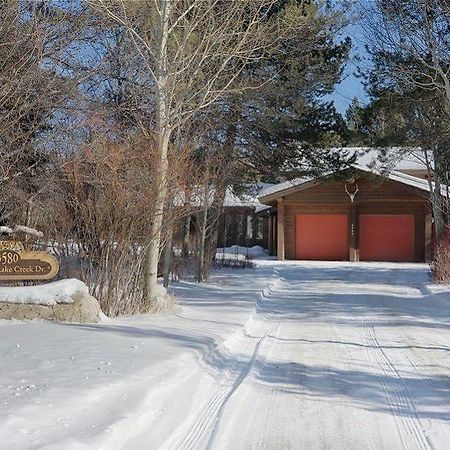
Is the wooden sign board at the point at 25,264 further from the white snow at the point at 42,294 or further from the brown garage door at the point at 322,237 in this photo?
the brown garage door at the point at 322,237

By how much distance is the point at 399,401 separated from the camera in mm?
6832

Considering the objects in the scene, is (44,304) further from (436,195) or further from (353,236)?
(353,236)

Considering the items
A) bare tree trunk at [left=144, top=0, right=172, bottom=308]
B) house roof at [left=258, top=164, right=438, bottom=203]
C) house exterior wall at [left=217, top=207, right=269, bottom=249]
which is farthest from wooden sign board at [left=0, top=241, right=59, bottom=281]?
house exterior wall at [left=217, top=207, right=269, bottom=249]

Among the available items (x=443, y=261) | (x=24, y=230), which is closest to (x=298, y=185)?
(x=443, y=261)

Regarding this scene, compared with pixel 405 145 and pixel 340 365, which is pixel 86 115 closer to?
pixel 340 365

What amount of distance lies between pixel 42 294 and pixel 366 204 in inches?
1012

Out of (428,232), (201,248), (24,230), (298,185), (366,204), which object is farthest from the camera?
(366,204)

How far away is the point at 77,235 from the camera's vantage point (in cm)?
1200

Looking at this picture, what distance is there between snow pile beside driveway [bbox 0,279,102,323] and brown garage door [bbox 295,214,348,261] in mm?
25527

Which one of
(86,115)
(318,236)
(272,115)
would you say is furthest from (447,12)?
(318,236)

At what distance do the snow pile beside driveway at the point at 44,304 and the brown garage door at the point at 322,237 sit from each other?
83.7 ft

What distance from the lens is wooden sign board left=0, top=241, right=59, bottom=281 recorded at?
11.2m

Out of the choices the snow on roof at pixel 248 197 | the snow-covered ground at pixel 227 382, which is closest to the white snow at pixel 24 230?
the snow-covered ground at pixel 227 382

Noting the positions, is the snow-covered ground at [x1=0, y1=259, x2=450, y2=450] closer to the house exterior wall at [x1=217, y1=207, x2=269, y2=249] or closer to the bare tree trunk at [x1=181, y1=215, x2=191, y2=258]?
the bare tree trunk at [x1=181, y1=215, x2=191, y2=258]
